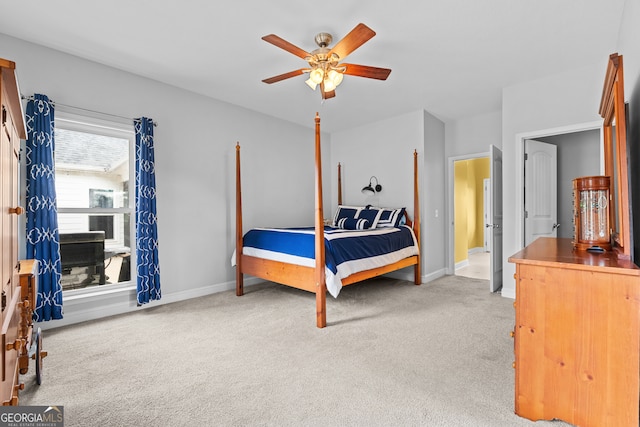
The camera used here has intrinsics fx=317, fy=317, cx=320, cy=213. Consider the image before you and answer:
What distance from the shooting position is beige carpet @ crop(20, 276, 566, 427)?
1.62 meters

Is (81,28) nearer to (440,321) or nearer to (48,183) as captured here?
(48,183)

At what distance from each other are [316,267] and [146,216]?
1.84 meters

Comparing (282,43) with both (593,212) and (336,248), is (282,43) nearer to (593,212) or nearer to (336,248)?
(336,248)

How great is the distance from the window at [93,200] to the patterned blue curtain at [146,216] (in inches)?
7.9

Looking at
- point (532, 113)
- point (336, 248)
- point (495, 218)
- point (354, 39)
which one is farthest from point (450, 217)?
point (354, 39)

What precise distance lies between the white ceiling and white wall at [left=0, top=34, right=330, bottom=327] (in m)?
0.18

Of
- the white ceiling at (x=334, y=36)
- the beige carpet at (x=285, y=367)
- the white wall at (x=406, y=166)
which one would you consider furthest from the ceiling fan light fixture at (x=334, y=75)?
the white wall at (x=406, y=166)

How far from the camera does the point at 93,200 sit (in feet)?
10.4

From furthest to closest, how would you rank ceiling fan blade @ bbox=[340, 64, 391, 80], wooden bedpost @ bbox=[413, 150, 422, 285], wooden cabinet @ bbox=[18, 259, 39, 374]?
wooden bedpost @ bbox=[413, 150, 422, 285] < ceiling fan blade @ bbox=[340, 64, 391, 80] < wooden cabinet @ bbox=[18, 259, 39, 374]

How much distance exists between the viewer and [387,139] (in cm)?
492

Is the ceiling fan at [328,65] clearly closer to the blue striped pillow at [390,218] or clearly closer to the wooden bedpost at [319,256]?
the wooden bedpost at [319,256]

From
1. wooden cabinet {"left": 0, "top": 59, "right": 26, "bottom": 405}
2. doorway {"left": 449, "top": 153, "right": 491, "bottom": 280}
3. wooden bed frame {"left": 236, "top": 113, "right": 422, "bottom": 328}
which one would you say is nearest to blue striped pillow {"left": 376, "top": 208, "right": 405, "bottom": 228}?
wooden bed frame {"left": 236, "top": 113, "right": 422, "bottom": 328}

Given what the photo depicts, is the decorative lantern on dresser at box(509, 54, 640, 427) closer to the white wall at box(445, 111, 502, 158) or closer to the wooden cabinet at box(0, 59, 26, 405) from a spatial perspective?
the wooden cabinet at box(0, 59, 26, 405)

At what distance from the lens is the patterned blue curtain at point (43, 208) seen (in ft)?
8.53
